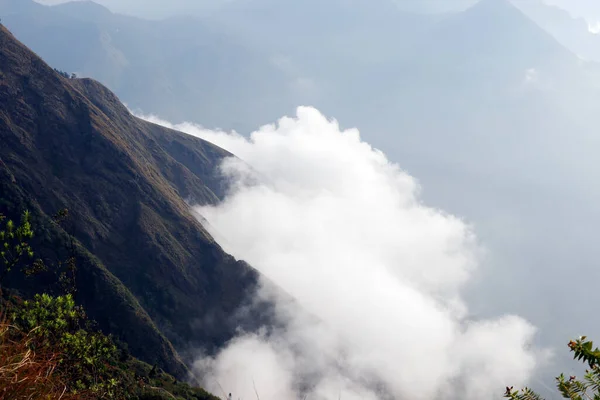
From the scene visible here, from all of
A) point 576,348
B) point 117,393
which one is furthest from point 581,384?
point 117,393

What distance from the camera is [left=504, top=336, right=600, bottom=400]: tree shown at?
32.1 feet

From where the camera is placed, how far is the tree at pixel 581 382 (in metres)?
9.80

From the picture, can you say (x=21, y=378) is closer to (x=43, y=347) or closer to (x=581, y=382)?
(x=43, y=347)

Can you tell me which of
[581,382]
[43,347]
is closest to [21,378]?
[43,347]

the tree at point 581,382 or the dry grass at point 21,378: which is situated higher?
the tree at point 581,382

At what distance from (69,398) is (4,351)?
204 cm

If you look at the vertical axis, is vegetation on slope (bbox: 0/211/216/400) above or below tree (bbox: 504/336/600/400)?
below

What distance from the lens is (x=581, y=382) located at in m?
10.2

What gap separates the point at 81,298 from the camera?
194750mm

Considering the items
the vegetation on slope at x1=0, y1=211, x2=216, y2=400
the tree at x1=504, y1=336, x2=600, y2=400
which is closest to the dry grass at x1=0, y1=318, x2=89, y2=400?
the vegetation on slope at x1=0, y1=211, x2=216, y2=400

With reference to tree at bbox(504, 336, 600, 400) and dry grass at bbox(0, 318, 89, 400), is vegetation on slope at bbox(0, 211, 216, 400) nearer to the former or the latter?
dry grass at bbox(0, 318, 89, 400)

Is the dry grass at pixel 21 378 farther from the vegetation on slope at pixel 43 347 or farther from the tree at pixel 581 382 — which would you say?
the tree at pixel 581 382

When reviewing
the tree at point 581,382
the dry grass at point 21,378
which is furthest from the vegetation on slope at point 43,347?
the tree at point 581,382

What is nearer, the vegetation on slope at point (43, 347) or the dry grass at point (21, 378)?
the dry grass at point (21, 378)
